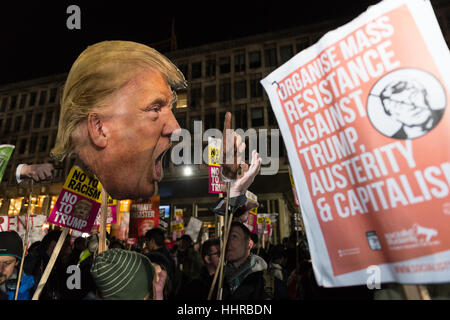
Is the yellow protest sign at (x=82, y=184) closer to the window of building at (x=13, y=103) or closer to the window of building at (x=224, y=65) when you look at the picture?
the window of building at (x=224, y=65)

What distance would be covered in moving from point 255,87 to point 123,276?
23.9 meters

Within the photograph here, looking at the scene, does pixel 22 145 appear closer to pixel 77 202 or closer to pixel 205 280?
pixel 77 202

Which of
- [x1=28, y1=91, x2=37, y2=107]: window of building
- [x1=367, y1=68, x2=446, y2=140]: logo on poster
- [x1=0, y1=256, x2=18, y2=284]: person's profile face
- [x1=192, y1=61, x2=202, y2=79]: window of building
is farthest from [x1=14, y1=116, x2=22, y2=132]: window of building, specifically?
[x1=367, y1=68, x2=446, y2=140]: logo on poster

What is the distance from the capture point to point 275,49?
25188 mm

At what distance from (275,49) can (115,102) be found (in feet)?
81.5

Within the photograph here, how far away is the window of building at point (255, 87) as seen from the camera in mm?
24422

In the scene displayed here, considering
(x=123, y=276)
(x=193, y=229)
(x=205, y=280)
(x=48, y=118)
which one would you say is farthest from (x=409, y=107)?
(x=48, y=118)

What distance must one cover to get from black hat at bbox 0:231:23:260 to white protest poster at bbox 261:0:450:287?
3100mm

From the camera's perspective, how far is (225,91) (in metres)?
25.6

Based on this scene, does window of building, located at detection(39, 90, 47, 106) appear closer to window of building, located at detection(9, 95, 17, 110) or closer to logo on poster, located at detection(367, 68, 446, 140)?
window of building, located at detection(9, 95, 17, 110)

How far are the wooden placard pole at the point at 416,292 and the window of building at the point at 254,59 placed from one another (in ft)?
83.6

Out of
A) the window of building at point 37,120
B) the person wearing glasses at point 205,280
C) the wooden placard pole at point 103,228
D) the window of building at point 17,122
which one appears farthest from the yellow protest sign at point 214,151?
the window of building at point 17,122
